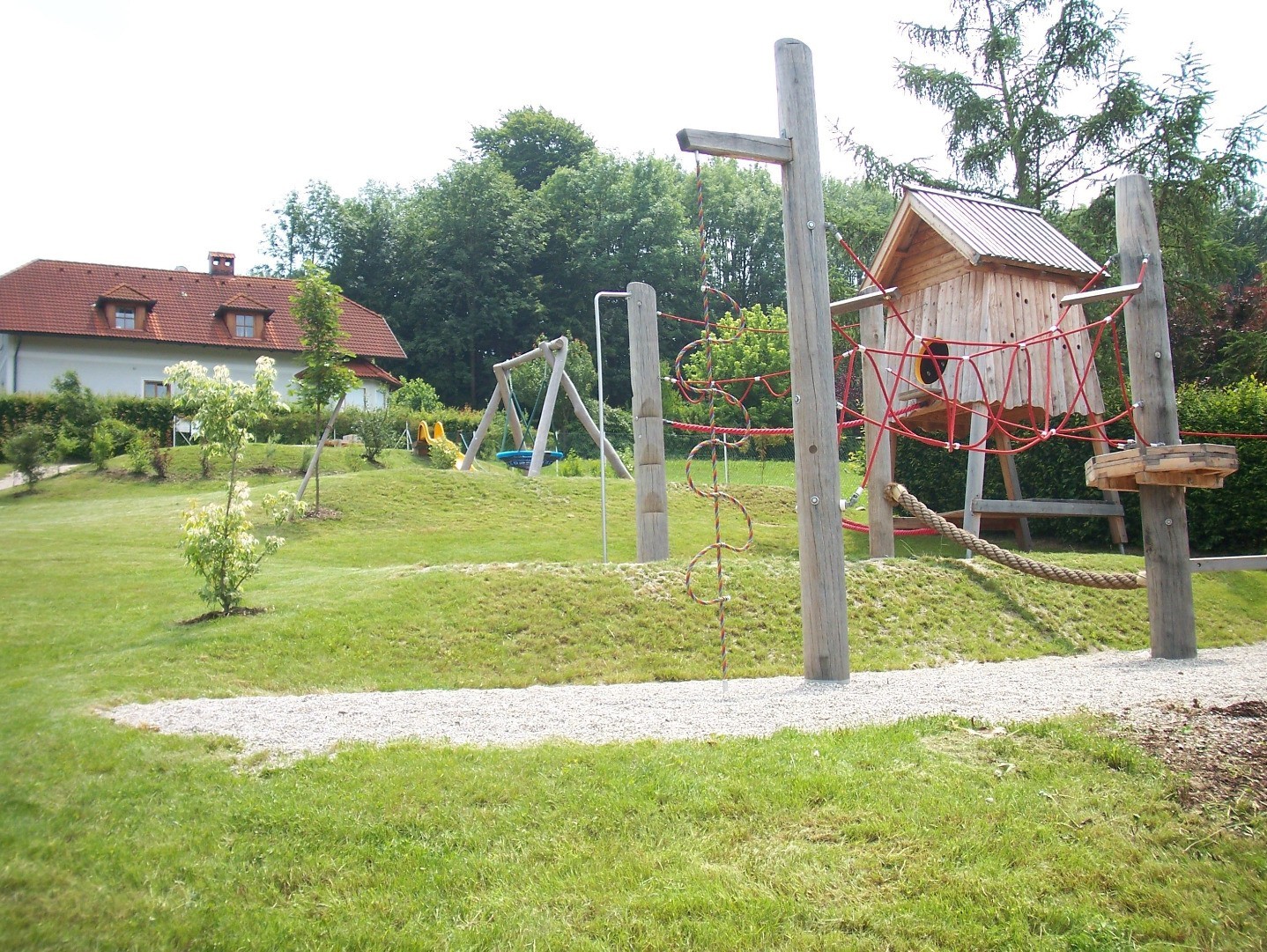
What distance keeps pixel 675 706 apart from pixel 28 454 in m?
16.5

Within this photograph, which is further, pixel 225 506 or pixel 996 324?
pixel 996 324

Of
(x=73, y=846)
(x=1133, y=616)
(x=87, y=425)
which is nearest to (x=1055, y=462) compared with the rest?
(x=1133, y=616)

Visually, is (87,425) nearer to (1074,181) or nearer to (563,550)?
(563,550)

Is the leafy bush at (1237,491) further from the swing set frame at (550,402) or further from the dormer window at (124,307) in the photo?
the dormer window at (124,307)

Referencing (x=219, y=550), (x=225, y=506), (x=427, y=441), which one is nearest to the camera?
(x=219, y=550)

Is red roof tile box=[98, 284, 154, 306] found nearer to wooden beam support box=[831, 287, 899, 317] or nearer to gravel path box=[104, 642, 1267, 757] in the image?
wooden beam support box=[831, 287, 899, 317]

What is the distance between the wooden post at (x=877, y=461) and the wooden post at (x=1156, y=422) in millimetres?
3815

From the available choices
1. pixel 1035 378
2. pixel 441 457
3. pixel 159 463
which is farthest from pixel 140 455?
pixel 1035 378

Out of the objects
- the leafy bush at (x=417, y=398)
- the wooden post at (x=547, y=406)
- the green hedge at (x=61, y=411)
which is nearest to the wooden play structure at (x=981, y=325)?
the wooden post at (x=547, y=406)

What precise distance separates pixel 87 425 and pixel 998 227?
21834 millimetres

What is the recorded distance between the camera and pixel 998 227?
15141mm

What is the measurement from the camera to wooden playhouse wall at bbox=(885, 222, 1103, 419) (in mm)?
14359

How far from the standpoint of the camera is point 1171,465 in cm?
887

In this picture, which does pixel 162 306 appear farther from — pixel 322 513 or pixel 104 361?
pixel 322 513
